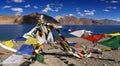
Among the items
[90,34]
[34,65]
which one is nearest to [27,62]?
[34,65]

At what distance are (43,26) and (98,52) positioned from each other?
717 cm

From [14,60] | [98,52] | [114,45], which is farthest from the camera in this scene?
[98,52]

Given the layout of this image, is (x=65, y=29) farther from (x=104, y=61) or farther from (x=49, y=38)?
(x=104, y=61)

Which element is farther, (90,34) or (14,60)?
(90,34)

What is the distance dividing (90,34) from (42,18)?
140 inches

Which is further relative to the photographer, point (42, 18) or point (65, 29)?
point (65, 29)

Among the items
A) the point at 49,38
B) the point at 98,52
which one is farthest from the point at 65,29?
the point at 98,52

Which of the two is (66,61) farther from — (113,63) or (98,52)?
(98,52)

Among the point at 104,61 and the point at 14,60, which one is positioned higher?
the point at 14,60

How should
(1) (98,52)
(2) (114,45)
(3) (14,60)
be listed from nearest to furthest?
(3) (14,60)
(2) (114,45)
(1) (98,52)

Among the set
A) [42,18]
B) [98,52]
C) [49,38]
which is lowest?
[98,52]

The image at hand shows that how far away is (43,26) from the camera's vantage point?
18.4 meters

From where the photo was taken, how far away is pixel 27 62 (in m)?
18.8

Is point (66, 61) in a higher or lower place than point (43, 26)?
lower
